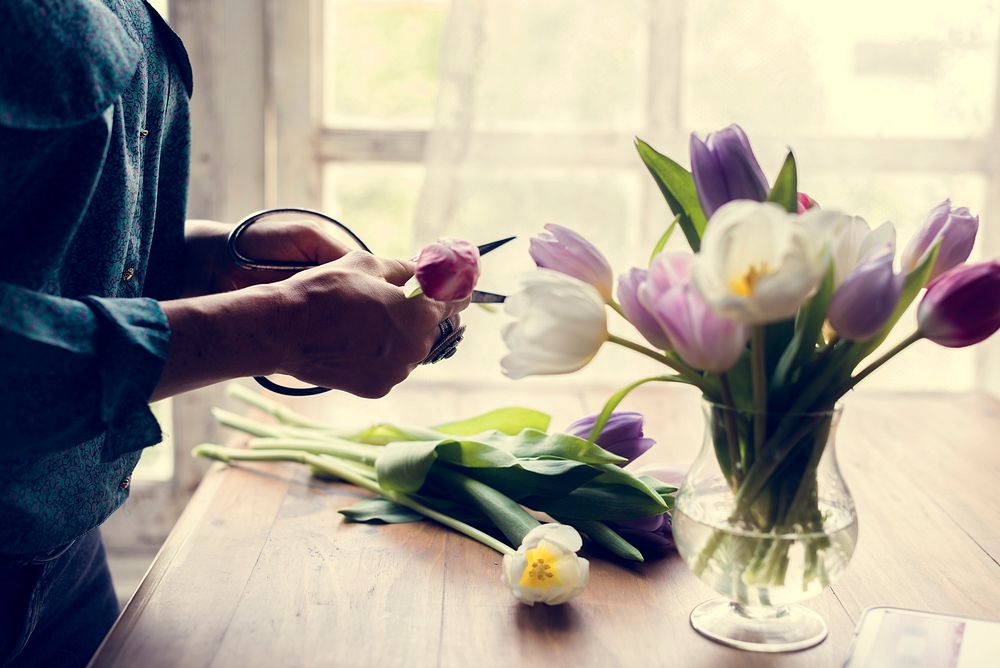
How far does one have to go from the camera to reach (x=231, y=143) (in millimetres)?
1887

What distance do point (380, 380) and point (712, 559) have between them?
318 millimetres

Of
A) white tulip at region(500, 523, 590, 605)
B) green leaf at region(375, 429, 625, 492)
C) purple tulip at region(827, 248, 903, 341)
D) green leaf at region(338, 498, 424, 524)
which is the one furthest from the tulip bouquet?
green leaf at region(338, 498, 424, 524)

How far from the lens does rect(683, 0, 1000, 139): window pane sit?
1848 mm

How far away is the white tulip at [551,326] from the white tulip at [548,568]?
0.58 feet

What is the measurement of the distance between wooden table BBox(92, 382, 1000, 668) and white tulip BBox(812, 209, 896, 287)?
10.7 inches

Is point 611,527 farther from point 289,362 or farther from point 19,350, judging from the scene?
point 19,350

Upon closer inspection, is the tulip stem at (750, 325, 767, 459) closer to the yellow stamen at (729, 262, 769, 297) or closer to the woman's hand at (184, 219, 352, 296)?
the yellow stamen at (729, 262, 769, 297)

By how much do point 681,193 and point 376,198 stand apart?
1.30m

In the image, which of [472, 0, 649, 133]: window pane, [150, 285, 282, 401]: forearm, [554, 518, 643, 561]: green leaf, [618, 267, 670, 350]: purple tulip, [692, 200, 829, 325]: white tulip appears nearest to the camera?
[692, 200, 829, 325]: white tulip

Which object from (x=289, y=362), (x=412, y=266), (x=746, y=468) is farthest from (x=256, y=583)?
(x=746, y=468)

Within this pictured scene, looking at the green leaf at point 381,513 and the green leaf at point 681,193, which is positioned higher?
the green leaf at point 681,193

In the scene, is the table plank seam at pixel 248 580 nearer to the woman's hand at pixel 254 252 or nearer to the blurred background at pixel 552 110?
the woman's hand at pixel 254 252

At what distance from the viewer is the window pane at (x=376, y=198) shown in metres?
1.97

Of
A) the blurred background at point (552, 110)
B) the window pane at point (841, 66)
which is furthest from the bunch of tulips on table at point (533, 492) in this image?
the window pane at point (841, 66)
